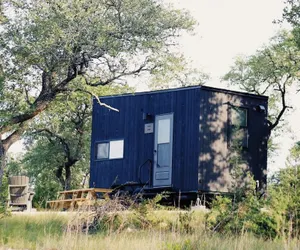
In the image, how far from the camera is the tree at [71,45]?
22.9 metres

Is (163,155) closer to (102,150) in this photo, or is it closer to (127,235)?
(102,150)

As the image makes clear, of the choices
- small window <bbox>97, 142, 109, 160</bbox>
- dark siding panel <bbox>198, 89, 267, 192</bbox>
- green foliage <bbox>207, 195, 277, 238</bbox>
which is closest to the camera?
green foliage <bbox>207, 195, 277, 238</bbox>

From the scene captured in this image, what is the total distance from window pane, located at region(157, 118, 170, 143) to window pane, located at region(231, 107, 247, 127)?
1844 millimetres

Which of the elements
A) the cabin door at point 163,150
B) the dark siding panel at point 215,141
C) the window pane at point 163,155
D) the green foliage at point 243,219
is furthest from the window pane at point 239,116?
the green foliage at point 243,219

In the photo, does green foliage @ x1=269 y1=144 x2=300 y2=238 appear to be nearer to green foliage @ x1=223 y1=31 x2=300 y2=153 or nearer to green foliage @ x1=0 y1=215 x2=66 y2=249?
green foliage @ x1=0 y1=215 x2=66 y2=249

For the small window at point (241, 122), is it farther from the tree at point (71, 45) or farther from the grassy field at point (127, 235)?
the grassy field at point (127, 235)

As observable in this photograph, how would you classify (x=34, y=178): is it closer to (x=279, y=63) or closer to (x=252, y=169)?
(x=279, y=63)

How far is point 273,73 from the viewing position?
33.0 m

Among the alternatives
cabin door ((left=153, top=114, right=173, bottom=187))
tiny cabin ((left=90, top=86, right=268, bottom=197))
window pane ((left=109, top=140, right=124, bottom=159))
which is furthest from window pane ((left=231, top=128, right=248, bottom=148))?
window pane ((left=109, top=140, right=124, bottom=159))

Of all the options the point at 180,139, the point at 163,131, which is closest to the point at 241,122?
the point at 180,139

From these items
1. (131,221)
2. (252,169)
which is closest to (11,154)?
(252,169)

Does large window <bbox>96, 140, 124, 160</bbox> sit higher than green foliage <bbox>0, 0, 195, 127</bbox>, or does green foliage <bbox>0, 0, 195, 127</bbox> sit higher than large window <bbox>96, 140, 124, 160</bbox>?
green foliage <bbox>0, 0, 195, 127</bbox>

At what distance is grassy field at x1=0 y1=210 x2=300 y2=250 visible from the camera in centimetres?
1081

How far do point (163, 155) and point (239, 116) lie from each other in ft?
8.01
